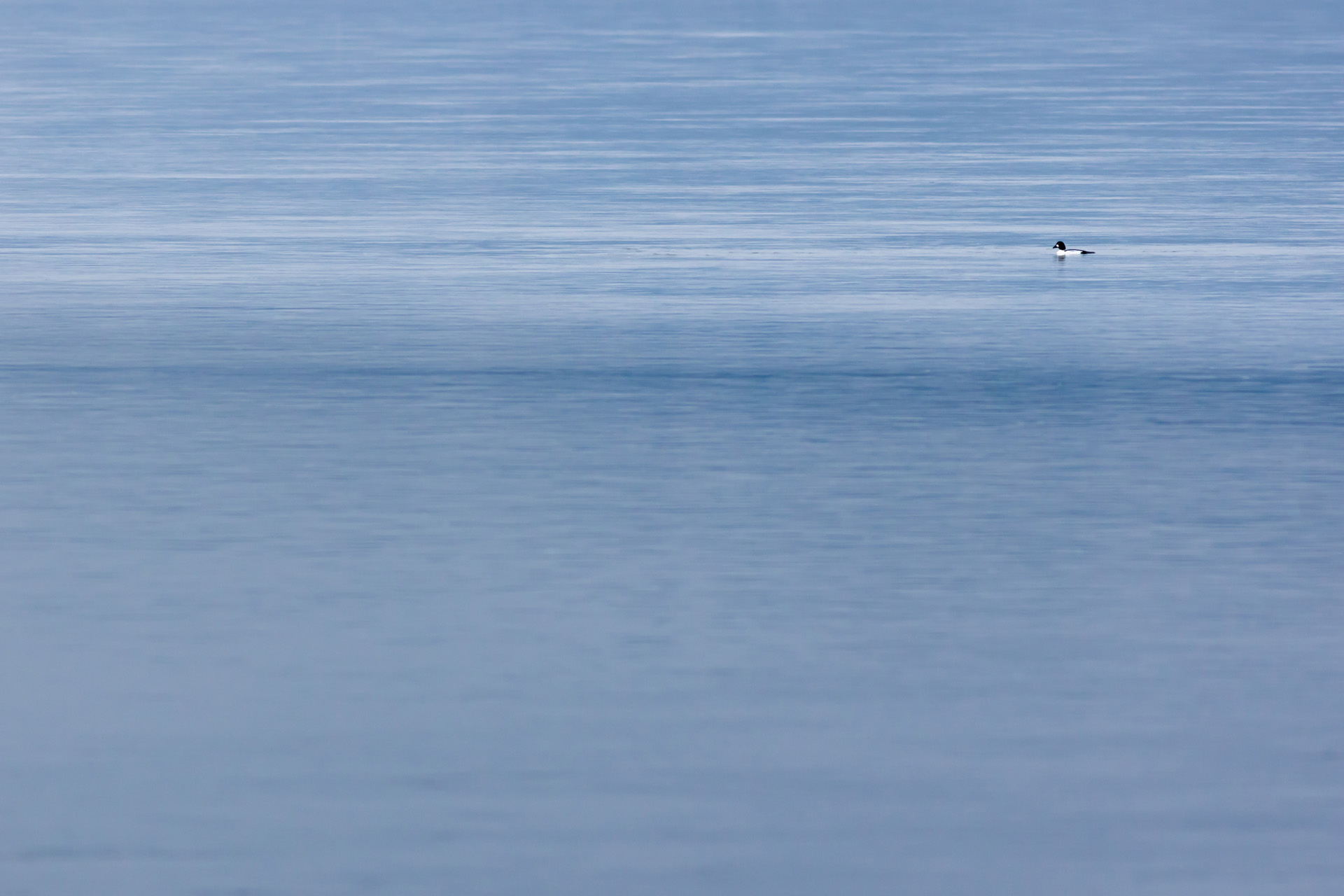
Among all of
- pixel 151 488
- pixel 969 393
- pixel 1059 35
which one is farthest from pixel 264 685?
pixel 1059 35

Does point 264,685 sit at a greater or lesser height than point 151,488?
lesser

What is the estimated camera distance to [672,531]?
72.6 feet

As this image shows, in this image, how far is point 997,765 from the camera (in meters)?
16.4

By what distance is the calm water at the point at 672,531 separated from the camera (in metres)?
15.4

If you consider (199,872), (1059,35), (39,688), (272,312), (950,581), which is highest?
(1059,35)

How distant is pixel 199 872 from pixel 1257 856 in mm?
6333

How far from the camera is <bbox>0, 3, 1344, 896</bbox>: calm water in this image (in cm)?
1544

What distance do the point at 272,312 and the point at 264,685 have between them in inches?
593

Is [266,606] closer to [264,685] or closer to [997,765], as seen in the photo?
[264,685]

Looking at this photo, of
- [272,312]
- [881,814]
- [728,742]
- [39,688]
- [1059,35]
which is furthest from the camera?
[1059,35]

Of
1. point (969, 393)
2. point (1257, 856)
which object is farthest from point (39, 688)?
point (969, 393)

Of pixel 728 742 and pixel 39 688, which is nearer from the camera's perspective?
pixel 728 742

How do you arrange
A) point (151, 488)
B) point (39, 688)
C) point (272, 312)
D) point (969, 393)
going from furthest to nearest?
point (272, 312)
point (969, 393)
point (151, 488)
point (39, 688)

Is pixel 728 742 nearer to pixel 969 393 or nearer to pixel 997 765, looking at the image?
pixel 997 765
